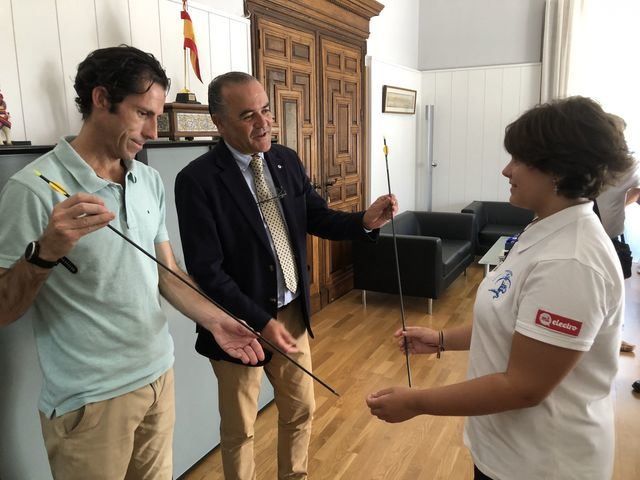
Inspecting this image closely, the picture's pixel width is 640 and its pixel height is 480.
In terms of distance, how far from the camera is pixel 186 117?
7.82ft

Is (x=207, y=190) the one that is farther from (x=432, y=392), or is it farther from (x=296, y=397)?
(x=432, y=392)

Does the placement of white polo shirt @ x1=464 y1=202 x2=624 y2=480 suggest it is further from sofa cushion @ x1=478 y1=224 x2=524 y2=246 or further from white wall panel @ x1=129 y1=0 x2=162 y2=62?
sofa cushion @ x1=478 y1=224 x2=524 y2=246

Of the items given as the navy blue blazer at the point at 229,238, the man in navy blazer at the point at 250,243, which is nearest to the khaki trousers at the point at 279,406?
the man in navy blazer at the point at 250,243

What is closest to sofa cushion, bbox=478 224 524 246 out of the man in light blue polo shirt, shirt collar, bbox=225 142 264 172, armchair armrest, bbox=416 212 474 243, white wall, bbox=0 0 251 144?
armchair armrest, bbox=416 212 474 243

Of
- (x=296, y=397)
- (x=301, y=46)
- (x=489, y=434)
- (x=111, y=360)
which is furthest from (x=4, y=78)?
(x=301, y=46)

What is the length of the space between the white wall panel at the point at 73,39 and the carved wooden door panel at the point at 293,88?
4.28 feet

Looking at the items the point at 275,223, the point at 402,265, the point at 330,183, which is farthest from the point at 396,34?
the point at 275,223

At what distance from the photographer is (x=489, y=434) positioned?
1.11 metres

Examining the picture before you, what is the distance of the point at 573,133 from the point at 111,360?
114 centimetres

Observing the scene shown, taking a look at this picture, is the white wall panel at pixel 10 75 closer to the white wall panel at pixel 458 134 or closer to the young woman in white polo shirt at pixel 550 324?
the young woman in white polo shirt at pixel 550 324

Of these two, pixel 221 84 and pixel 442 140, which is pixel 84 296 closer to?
pixel 221 84

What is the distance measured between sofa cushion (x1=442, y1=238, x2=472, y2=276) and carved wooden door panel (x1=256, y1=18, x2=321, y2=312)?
3.66ft

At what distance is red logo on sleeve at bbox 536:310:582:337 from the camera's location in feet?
2.91

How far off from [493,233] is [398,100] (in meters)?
1.79
